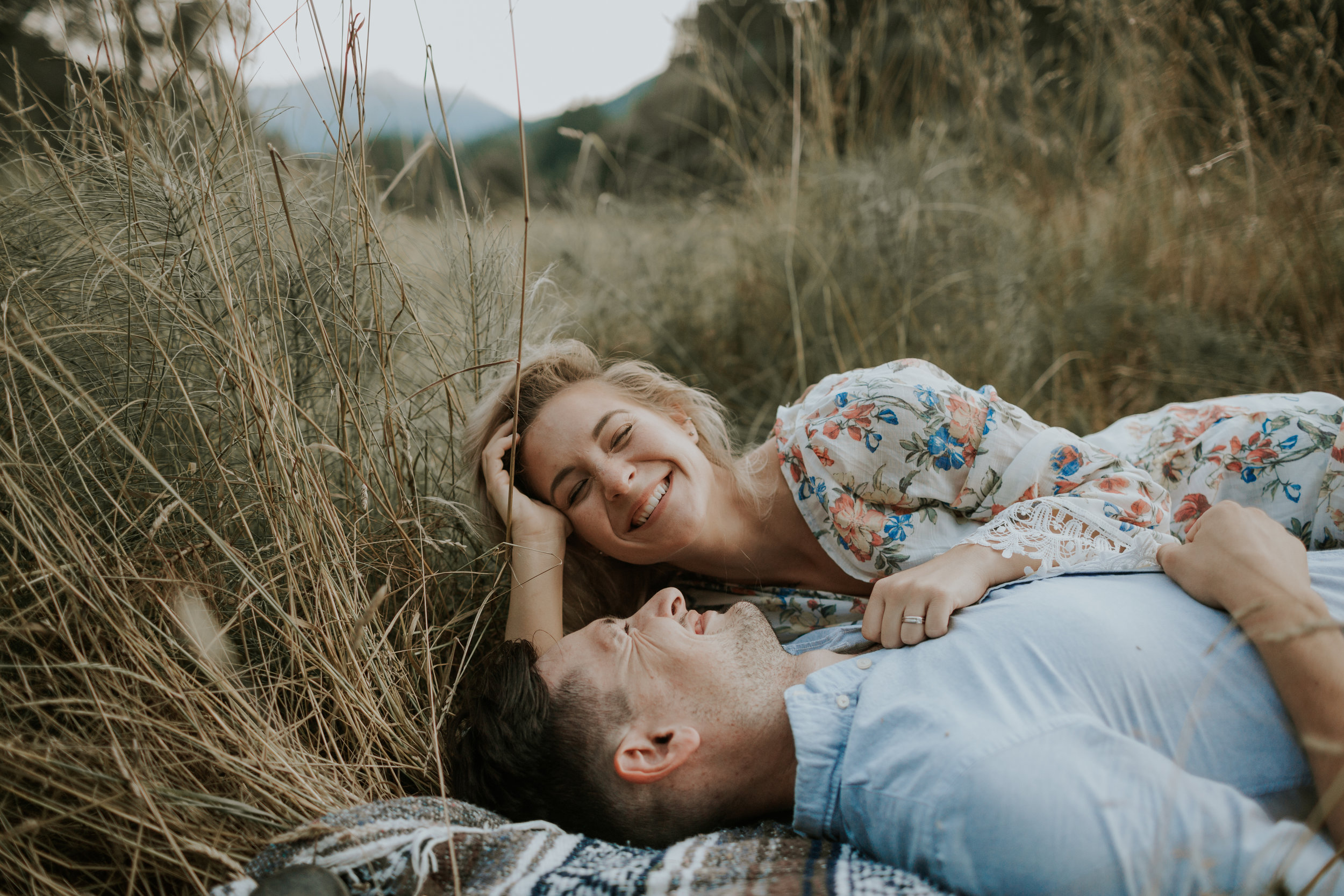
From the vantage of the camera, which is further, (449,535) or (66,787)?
(449,535)

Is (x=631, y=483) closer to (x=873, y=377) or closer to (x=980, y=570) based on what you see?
(x=873, y=377)

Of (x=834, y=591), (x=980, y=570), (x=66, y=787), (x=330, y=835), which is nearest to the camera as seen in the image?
(x=66, y=787)

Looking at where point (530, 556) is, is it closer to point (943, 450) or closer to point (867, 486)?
point (867, 486)

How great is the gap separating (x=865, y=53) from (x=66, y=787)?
4548 millimetres

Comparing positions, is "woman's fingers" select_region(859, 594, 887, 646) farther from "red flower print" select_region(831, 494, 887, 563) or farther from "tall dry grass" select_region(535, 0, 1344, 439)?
"tall dry grass" select_region(535, 0, 1344, 439)

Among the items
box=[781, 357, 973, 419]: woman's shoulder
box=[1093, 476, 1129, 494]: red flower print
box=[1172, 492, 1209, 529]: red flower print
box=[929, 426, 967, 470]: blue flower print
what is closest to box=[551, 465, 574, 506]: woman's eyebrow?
box=[781, 357, 973, 419]: woman's shoulder

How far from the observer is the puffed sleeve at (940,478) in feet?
6.23

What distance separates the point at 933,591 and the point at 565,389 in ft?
3.86

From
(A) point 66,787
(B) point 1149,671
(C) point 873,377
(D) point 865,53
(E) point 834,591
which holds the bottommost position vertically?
(E) point 834,591

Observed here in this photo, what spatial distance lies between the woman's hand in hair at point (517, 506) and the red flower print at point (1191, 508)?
178cm

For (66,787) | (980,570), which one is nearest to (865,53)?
(980,570)

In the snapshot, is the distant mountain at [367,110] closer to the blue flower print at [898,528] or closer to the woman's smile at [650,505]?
the woman's smile at [650,505]

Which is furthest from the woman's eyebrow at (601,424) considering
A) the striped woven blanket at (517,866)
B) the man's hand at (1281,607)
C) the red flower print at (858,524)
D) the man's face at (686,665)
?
the man's hand at (1281,607)

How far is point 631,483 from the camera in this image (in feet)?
6.75
